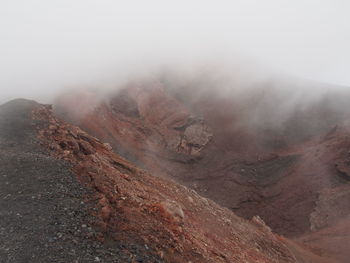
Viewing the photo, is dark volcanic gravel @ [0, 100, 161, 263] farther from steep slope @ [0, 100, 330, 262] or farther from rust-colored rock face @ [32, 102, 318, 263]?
rust-colored rock face @ [32, 102, 318, 263]

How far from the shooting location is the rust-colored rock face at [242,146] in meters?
21.5

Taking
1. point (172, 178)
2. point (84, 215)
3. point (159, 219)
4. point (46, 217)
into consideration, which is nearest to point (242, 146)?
point (172, 178)

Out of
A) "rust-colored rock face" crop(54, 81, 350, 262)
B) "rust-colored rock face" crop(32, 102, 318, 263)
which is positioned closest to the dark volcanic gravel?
"rust-colored rock face" crop(32, 102, 318, 263)

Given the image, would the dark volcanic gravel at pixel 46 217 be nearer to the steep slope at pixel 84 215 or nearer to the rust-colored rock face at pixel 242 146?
the steep slope at pixel 84 215

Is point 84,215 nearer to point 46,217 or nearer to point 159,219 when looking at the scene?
point 46,217

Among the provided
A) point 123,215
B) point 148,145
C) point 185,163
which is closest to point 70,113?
point 148,145

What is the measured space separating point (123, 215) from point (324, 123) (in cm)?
2403

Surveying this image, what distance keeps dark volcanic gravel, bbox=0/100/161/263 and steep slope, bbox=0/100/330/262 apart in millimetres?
17

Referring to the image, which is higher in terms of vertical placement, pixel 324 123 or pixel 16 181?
pixel 16 181

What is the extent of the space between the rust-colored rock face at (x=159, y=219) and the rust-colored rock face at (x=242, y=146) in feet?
22.5

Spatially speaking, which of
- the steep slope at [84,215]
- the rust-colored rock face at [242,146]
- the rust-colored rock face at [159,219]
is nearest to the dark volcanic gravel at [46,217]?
the steep slope at [84,215]

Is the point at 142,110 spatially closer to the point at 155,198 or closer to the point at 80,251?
the point at 155,198

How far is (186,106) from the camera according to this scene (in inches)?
1247

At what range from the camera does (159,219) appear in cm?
822
